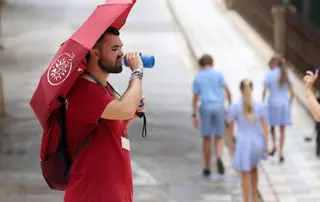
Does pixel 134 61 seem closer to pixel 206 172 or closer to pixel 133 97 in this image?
pixel 133 97

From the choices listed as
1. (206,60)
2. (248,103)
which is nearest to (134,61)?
(248,103)

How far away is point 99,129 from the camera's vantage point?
13.5 feet

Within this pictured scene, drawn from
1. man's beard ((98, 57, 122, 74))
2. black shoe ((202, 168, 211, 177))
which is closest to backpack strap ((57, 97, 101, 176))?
man's beard ((98, 57, 122, 74))

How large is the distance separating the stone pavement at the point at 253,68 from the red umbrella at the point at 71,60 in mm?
5905

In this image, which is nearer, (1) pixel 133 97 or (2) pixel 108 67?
(1) pixel 133 97

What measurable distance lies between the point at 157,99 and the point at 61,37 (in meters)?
7.07

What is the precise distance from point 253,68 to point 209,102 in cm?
727

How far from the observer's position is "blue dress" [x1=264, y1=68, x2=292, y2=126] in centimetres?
1102

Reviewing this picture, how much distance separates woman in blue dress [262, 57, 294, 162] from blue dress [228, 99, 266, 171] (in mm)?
1947

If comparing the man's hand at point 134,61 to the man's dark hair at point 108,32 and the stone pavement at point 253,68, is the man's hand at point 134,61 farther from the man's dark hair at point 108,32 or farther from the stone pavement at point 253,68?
the stone pavement at point 253,68

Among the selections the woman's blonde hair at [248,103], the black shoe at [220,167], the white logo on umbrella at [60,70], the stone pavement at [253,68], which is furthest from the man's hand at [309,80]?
the black shoe at [220,167]

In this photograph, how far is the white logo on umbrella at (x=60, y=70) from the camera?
3.97 metres

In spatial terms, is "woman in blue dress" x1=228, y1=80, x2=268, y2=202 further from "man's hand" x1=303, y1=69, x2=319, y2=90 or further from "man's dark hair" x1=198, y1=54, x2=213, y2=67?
→ "man's hand" x1=303, y1=69, x2=319, y2=90

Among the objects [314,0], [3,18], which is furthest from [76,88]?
[3,18]
